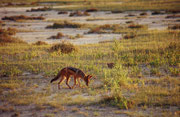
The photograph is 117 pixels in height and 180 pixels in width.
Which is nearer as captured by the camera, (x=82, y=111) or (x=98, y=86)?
(x=82, y=111)

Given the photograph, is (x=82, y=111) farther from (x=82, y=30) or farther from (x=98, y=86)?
(x=82, y=30)

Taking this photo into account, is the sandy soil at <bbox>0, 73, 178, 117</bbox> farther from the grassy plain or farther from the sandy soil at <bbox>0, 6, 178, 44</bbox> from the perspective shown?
the sandy soil at <bbox>0, 6, 178, 44</bbox>

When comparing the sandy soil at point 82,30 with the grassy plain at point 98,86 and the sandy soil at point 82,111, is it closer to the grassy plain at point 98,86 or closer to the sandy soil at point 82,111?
the grassy plain at point 98,86

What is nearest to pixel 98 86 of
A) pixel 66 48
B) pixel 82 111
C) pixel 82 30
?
pixel 82 111

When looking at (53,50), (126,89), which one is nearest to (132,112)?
(126,89)

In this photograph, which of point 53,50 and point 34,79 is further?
point 53,50

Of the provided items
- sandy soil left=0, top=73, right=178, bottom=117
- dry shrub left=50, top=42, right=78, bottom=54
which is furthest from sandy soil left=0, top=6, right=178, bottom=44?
sandy soil left=0, top=73, right=178, bottom=117

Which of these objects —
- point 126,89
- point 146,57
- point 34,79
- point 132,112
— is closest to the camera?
point 132,112

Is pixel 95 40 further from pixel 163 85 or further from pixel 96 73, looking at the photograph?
pixel 163 85

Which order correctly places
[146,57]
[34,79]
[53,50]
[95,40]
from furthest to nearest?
[95,40] < [53,50] < [146,57] < [34,79]

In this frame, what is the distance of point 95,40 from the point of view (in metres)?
17.2

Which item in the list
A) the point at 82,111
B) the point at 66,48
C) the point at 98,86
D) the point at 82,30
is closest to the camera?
the point at 82,111

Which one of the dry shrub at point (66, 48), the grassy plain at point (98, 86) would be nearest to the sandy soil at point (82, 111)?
the grassy plain at point (98, 86)

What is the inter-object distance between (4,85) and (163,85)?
4693 millimetres
